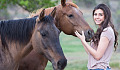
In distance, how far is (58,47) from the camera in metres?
3.88

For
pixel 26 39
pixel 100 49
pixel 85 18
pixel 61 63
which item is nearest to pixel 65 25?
pixel 26 39

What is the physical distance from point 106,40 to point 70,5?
1.97 meters

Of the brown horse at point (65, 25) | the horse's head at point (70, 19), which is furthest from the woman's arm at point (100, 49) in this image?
the horse's head at point (70, 19)

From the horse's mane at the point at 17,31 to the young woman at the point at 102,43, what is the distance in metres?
1.00

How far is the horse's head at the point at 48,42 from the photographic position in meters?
3.82

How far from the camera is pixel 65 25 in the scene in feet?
17.4

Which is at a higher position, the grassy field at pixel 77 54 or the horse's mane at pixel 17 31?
the horse's mane at pixel 17 31

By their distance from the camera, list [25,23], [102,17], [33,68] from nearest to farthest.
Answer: [102,17], [25,23], [33,68]

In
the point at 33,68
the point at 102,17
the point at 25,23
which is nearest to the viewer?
the point at 102,17

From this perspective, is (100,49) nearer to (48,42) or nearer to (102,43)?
(102,43)

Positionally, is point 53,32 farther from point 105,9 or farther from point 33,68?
point 33,68

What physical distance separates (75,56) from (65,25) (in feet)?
31.5

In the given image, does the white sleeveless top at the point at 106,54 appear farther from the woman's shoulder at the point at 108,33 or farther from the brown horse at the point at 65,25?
the brown horse at the point at 65,25

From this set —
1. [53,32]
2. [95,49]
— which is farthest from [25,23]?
[95,49]
